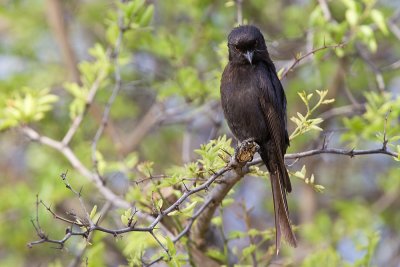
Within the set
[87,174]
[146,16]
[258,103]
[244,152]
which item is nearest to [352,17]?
[258,103]

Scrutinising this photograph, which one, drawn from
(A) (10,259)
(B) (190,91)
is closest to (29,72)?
(A) (10,259)

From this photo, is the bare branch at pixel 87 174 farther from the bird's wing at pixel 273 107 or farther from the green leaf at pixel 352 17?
the green leaf at pixel 352 17

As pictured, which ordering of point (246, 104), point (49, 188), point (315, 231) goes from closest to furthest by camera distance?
point (246, 104) < point (49, 188) < point (315, 231)

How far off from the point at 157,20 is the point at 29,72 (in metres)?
1.48

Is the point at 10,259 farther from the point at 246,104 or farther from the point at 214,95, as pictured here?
the point at 246,104

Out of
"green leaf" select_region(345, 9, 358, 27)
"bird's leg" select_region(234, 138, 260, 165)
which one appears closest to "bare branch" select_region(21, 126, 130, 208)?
"bird's leg" select_region(234, 138, 260, 165)

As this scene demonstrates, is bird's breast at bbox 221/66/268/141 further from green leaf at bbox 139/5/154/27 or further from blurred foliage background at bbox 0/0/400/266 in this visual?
green leaf at bbox 139/5/154/27

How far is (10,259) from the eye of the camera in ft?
25.4

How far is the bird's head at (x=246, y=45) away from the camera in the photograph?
4406mm

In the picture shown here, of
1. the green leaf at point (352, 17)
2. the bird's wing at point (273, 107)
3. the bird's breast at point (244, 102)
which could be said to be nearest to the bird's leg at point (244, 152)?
the bird's wing at point (273, 107)

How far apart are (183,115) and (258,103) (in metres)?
2.40

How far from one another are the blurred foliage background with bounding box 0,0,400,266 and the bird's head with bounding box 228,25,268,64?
21cm

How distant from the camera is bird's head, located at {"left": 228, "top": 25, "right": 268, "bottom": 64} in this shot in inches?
173

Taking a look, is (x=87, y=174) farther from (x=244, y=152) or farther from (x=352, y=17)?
(x=352, y=17)
